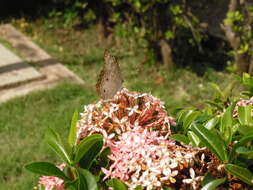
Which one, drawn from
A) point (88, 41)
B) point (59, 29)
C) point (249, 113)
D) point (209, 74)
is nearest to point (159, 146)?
point (249, 113)

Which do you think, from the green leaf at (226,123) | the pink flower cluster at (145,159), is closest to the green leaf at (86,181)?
the pink flower cluster at (145,159)

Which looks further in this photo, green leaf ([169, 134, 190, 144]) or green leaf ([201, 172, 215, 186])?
green leaf ([169, 134, 190, 144])

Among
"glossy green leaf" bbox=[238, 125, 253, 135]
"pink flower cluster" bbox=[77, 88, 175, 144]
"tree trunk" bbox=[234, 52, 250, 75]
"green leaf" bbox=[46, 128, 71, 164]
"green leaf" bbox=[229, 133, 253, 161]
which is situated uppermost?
"pink flower cluster" bbox=[77, 88, 175, 144]

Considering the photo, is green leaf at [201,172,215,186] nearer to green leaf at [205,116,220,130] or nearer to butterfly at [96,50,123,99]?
green leaf at [205,116,220,130]

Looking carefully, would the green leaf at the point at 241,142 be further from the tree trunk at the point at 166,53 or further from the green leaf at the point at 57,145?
the tree trunk at the point at 166,53

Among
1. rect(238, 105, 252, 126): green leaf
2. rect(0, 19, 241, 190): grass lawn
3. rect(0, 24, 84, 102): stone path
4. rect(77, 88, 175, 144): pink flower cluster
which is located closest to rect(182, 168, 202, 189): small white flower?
rect(77, 88, 175, 144): pink flower cluster

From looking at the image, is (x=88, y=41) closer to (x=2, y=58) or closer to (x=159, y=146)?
(x=2, y=58)
